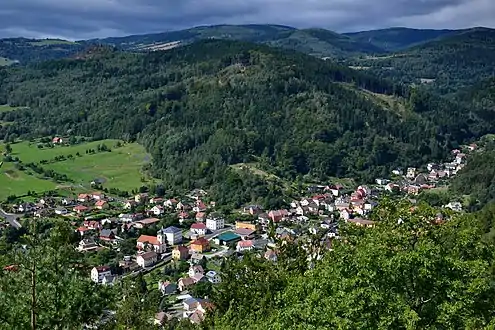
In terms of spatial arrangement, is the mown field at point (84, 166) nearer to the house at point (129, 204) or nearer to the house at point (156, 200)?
the house at point (156, 200)

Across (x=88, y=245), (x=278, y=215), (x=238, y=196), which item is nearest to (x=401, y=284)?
(x=88, y=245)

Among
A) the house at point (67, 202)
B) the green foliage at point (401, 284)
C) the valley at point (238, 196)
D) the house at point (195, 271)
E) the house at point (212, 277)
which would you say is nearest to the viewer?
the green foliage at point (401, 284)

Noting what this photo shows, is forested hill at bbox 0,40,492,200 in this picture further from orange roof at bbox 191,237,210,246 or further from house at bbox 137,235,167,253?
orange roof at bbox 191,237,210,246

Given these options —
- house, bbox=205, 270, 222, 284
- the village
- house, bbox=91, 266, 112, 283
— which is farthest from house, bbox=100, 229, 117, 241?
house, bbox=205, 270, 222, 284

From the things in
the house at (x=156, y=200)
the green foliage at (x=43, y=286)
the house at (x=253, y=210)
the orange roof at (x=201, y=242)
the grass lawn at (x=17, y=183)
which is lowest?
the house at (x=253, y=210)

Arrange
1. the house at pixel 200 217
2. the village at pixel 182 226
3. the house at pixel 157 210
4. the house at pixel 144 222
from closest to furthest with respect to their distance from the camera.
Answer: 1. the village at pixel 182 226
2. the house at pixel 144 222
3. the house at pixel 200 217
4. the house at pixel 157 210

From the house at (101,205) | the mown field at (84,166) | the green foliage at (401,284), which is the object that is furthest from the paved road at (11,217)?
the green foliage at (401,284)

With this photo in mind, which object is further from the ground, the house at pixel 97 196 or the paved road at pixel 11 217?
the paved road at pixel 11 217

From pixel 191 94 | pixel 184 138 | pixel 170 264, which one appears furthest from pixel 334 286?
pixel 191 94

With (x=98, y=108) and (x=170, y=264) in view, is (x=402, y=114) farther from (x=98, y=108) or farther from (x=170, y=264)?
(x=170, y=264)
